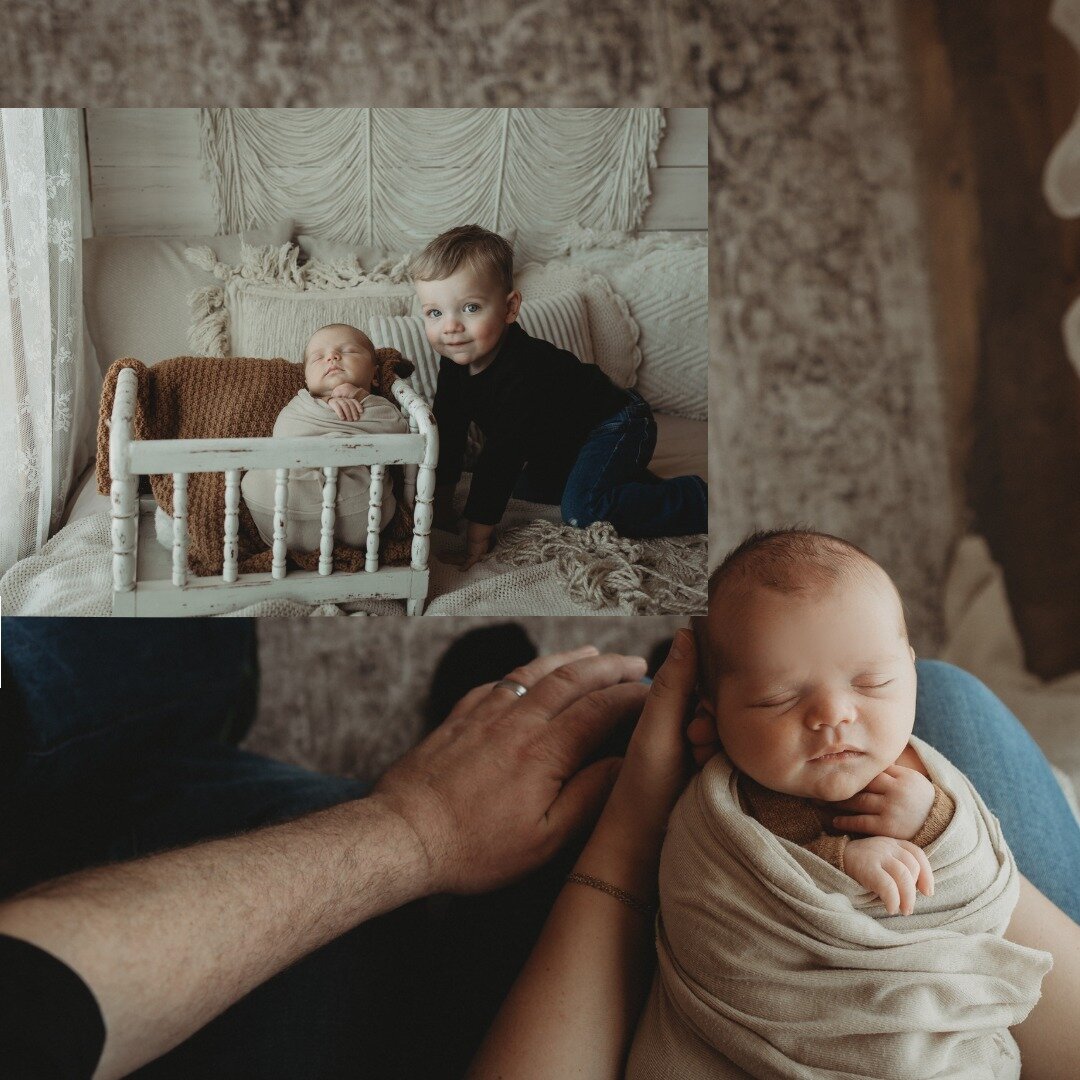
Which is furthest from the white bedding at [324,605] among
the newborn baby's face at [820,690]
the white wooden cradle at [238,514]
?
the newborn baby's face at [820,690]

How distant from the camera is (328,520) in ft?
3.66

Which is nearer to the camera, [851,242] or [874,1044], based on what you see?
[874,1044]

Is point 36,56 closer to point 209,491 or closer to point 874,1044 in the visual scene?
point 209,491

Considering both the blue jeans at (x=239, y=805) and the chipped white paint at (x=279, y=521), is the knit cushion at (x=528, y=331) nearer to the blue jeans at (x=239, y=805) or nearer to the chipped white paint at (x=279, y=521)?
the chipped white paint at (x=279, y=521)

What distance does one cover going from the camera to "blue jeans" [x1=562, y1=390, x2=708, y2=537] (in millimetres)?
1139

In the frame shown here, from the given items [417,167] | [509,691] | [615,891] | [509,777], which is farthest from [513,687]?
[417,167]

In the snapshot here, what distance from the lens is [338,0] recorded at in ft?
3.55

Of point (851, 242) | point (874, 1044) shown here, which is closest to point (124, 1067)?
point (874, 1044)

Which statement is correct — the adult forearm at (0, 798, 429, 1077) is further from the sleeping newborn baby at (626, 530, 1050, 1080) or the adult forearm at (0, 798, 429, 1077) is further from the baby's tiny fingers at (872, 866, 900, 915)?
the baby's tiny fingers at (872, 866, 900, 915)

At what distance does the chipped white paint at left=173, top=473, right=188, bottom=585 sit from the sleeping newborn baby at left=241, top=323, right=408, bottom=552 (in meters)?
0.07

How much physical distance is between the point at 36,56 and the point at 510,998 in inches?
43.0

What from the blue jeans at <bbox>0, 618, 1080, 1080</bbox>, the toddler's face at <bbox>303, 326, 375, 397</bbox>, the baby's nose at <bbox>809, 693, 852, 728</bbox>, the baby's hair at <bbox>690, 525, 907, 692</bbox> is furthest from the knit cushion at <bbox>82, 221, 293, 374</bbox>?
the baby's nose at <bbox>809, 693, 852, 728</bbox>

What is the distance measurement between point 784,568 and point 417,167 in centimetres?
62

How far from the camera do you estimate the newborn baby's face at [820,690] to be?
75 cm
